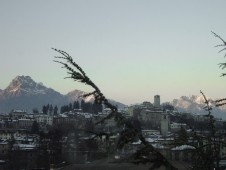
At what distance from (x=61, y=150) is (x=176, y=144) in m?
66.1

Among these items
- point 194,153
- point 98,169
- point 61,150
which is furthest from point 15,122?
point 194,153

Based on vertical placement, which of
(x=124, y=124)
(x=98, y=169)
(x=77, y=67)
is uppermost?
(x=77, y=67)

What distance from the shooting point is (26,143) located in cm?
8662

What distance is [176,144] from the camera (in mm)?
5668

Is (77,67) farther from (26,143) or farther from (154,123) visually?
(154,123)

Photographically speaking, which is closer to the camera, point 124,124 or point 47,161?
point 124,124

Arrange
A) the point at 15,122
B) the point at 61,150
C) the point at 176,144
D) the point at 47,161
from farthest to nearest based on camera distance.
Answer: the point at 15,122 < the point at 61,150 < the point at 47,161 < the point at 176,144

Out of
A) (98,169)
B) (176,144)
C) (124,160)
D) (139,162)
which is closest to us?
→ (124,160)

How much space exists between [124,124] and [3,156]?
81940 mm

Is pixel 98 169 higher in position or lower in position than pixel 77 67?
lower

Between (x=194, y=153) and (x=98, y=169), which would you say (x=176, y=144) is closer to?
(x=194, y=153)

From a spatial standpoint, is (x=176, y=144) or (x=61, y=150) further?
(x=61, y=150)

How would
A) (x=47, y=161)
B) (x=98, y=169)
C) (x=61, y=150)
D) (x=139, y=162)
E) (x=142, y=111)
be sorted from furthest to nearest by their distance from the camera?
(x=142, y=111), (x=61, y=150), (x=47, y=161), (x=98, y=169), (x=139, y=162)

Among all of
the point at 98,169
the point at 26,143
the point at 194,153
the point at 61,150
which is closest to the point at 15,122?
the point at 26,143
